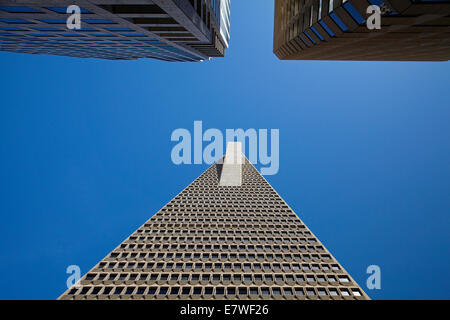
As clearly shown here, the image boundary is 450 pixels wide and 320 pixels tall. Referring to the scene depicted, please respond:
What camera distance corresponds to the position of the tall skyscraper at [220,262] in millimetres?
29938

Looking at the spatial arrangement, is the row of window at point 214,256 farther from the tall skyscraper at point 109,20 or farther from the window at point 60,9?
the window at point 60,9

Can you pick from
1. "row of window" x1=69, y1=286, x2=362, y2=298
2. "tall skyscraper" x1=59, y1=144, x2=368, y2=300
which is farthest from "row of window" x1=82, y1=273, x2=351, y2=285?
"row of window" x1=69, y1=286, x2=362, y2=298

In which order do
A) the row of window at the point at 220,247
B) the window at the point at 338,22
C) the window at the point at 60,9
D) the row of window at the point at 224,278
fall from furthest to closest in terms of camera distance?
the row of window at the point at 220,247, the row of window at the point at 224,278, the window at the point at 338,22, the window at the point at 60,9

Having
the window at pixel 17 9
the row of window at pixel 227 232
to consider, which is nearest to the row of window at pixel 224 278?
the row of window at pixel 227 232

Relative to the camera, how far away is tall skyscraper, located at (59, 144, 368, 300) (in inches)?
1179

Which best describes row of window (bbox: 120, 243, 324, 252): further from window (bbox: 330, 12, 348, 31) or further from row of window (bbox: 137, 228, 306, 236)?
window (bbox: 330, 12, 348, 31)

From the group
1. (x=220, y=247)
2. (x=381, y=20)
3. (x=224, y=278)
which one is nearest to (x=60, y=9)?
(x=381, y=20)

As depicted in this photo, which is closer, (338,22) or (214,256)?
(338,22)

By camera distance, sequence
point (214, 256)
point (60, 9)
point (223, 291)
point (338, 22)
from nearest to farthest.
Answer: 1. point (60, 9)
2. point (338, 22)
3. point (223, 291)
4. point (214, 256)

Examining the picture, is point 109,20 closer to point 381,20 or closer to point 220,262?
point 381,20

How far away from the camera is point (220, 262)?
35.8 metres

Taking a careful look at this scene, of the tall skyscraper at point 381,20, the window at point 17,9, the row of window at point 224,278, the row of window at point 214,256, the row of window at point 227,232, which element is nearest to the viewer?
the tall skyscraper at point 381,20
